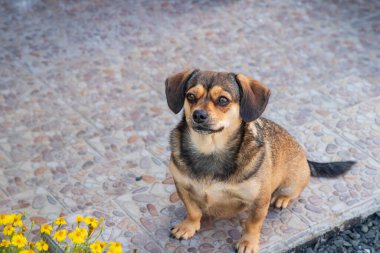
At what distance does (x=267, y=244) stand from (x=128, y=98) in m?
2.55

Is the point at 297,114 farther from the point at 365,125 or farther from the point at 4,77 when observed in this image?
the point at 4,77

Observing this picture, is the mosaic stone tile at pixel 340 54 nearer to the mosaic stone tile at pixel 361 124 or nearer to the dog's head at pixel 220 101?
the mosaic stone tile at pixel 361 124

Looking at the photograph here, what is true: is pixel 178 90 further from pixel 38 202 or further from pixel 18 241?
pixel 38 202

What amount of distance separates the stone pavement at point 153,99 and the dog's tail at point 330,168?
0.24ft

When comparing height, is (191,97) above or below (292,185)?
above

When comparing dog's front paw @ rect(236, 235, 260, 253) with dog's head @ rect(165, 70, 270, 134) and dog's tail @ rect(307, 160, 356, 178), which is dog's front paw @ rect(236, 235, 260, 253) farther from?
dog's tail @ rect(307, 160, 356, 178)

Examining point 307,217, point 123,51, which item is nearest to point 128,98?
point 123,51

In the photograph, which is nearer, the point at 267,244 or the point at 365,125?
the point at 267,244

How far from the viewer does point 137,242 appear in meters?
4.78

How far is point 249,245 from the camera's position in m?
4.61

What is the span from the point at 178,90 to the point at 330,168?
158 cm

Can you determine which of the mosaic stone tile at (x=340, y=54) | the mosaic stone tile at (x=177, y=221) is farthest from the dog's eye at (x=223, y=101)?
the mosaic stone tile at (x=340, y=54)

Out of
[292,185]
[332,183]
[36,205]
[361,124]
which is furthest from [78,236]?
[361,124]

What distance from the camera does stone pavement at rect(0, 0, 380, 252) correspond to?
5.09 metres
